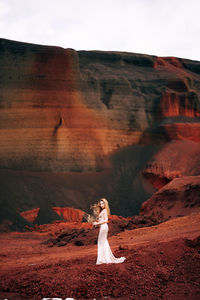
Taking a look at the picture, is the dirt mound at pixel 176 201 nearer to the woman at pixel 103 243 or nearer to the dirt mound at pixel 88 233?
the dirt mound at pixel 88 233

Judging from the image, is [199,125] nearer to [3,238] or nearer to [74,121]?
[74,121]

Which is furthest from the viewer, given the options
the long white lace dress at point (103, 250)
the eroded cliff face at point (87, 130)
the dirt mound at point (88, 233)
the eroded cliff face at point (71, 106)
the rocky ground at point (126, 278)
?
the eroded cliff face at point (71, 106)

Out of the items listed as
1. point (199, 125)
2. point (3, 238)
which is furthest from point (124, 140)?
point (3, 238)

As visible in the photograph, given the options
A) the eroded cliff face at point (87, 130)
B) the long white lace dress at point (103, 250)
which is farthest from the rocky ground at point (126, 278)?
the eroded cliff face at point (87, 130)

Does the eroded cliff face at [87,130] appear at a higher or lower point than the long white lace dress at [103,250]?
higher

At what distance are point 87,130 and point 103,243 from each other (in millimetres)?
20676

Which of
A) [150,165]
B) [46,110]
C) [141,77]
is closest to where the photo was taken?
[46,110]

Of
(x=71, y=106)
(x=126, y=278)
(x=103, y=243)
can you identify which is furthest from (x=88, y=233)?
(x=71, y=106)

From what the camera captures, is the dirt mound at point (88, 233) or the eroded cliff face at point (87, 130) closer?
the dirt mound at point (88, 233)

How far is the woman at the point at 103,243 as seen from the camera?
280 inches

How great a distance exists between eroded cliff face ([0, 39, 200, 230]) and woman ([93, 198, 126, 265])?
12.8m

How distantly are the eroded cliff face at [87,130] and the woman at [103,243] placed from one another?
12827 mm

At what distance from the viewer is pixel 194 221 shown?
1166 cm

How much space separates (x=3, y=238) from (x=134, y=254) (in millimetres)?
10127
